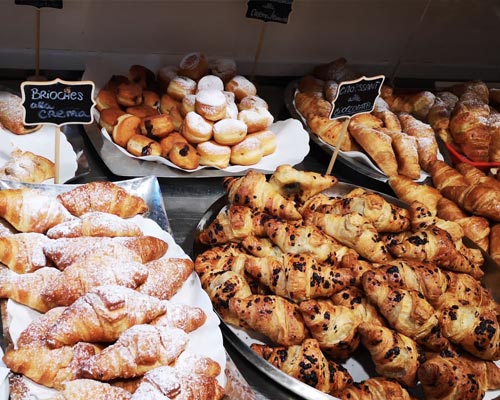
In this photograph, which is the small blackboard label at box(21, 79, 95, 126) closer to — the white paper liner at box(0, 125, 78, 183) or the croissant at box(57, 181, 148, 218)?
the croissant at box(57, 181, 148, 218)

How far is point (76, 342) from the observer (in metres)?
1.58

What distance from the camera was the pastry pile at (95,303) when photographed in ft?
4.86

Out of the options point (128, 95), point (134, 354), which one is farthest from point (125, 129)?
point (134, 354)

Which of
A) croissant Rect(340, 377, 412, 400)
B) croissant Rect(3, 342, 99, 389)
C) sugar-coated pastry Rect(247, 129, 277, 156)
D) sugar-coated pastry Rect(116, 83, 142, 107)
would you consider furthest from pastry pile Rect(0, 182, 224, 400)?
sugar-coated pastry Rect(247, 129, 277, 156)

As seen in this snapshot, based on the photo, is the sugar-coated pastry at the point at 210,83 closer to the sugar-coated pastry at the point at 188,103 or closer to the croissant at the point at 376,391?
the sugar-coated pastry at the point at 188,103

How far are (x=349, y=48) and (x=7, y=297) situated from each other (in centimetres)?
255

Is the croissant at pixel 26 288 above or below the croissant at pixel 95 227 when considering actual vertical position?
below

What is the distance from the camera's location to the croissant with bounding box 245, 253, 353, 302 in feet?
6.23

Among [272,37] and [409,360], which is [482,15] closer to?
[272,37]

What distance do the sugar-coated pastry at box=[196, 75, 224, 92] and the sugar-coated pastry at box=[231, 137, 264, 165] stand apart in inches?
12.6

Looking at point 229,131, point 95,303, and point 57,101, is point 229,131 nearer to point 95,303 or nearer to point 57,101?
point 57,101

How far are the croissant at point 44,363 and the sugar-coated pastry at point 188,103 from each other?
1410 millimetres

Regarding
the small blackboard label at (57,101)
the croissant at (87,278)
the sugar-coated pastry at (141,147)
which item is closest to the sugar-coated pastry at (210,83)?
the sugar-coated pastry at (141,147)

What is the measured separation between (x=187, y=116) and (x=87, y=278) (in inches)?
43.5
